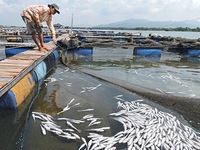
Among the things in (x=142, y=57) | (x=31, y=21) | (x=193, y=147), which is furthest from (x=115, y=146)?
(x=142, y=57)

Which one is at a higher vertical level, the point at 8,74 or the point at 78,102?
the point at 8,74

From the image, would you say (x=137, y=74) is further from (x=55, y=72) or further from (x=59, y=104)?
(x=59, y=104)

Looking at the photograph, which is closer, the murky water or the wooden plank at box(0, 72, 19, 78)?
the murky water

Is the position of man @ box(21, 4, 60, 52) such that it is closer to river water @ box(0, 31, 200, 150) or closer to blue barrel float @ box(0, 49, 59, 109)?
blue barrel float @ box(0, 49, 59, 109)

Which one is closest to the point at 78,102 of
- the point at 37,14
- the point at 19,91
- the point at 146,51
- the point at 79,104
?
the point at 79,104

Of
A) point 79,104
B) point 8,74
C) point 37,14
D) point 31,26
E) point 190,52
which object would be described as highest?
point 37,14

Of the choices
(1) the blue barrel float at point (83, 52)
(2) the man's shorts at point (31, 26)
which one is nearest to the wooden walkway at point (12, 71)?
(2) the man's shorts at point (31, 26)

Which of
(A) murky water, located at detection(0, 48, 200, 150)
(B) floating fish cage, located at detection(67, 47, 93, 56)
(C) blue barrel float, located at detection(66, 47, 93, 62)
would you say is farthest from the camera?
(B) floating fish cage, located at detection(67, 47, 93, 56)

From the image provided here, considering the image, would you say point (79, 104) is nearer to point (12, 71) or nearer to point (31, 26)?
point (12, 71)

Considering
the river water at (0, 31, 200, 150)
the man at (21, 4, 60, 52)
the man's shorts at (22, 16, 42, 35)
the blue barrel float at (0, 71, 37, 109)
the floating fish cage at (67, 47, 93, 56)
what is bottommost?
the river water at (0, 31, 200, 150)

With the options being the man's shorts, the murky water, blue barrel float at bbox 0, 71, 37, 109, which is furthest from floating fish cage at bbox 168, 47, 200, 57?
blue barrel float at bbox 0, 71, 37, 109

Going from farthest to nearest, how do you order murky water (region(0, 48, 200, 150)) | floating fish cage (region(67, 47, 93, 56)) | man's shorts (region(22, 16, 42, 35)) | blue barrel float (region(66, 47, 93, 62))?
1. floating fish cage (region(67, 47, 93, 56))
2. blue barrel float (region(66, 47, 93, 62))
3. man's shorts (region(22, 16, 42, 35))
4. murky water (region(0, 48, 200, 150))

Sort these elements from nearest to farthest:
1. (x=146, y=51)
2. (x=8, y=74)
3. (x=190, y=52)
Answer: (x=8, y=74) → (x=146, y=51) → (x=190, y=52)

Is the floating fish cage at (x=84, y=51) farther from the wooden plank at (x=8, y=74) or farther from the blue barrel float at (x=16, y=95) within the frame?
the wooden plank at (x=8, y=74)
